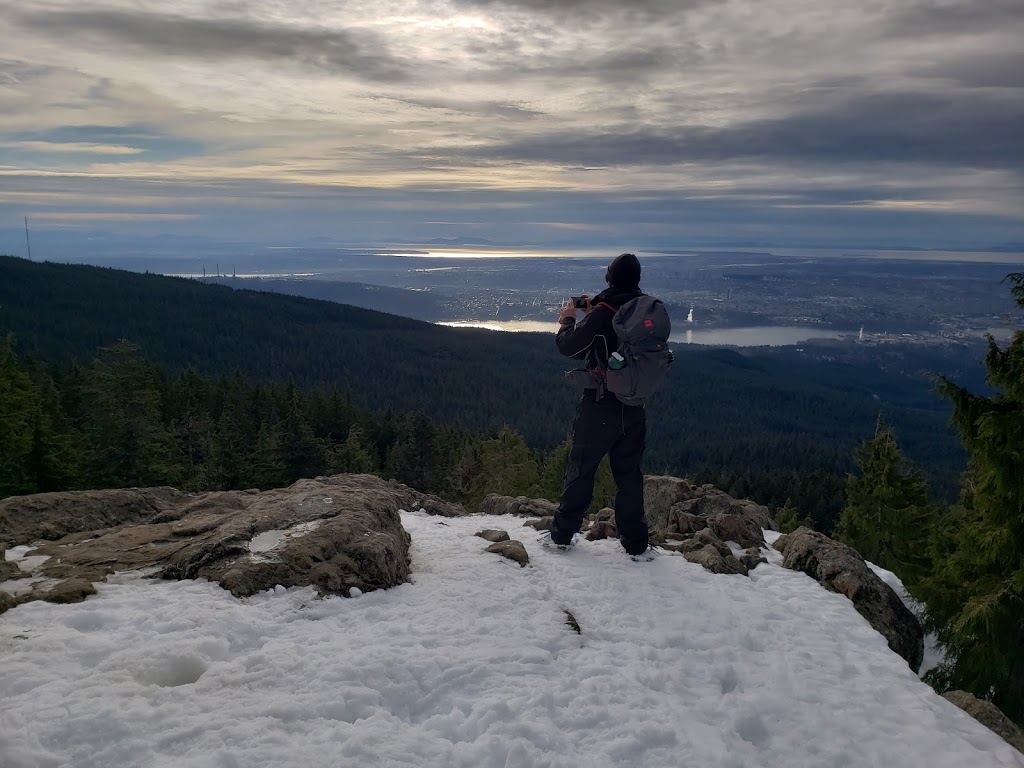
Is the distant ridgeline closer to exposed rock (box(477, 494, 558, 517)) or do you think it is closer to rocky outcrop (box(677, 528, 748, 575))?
exposed rock (box(477, 494, 558, 517))

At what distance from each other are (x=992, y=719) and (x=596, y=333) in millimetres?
6632

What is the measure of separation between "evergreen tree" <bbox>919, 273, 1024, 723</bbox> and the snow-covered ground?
23.2ft

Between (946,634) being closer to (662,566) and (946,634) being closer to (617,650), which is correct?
(662,566)

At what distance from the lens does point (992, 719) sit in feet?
21.2

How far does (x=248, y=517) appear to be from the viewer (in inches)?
383

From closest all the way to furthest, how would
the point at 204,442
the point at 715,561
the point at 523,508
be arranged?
the point at 715,561 < the point at 523,508 < the point at 204,442

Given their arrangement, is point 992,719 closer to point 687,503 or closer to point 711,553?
point 711,553

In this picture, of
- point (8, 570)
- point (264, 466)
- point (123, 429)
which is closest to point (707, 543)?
point (8, 570)

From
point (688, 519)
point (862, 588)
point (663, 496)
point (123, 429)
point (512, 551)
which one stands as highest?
point (512, 551)

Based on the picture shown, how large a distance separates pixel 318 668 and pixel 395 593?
2.17m

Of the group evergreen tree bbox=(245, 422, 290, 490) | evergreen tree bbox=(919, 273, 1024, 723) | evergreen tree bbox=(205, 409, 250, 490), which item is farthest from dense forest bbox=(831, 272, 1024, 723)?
evergreen tree bbox=(205, 409, 250, 490)

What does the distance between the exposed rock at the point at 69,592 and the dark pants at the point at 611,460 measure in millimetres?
6718

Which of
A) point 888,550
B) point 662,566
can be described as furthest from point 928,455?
point 662,566

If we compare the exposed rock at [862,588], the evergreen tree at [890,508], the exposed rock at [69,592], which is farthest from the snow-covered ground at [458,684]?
the evergreen tree at [890,508]
